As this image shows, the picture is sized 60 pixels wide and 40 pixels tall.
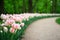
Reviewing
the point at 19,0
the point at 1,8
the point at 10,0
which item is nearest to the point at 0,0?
the point at 1,8

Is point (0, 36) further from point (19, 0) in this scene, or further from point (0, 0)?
point (19, 0)

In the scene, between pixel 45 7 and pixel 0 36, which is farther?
pixel 45 7

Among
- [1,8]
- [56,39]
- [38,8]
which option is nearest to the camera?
[56,39]

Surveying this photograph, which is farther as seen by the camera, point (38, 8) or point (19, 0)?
point (38, 8)

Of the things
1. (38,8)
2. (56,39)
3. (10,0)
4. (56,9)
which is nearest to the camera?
(56,39)

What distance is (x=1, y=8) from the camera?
15.8m

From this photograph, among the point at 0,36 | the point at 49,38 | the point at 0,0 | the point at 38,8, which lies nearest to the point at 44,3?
the point at 38,8

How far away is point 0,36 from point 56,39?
3.78m

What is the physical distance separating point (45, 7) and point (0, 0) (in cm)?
4453

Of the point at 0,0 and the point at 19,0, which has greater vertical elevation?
the point at 0,0

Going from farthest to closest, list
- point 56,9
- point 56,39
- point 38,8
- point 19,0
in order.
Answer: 1. point 38,8
2. point 56,9
3. point 19,0
4. point 56,39

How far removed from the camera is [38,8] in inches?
2288

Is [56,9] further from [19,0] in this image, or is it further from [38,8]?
[19,0]

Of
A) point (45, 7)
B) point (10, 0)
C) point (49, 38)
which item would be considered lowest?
point (45, 7)
